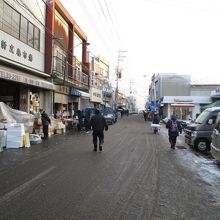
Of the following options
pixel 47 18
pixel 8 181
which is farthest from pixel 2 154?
pixel 47 18

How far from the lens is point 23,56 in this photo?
879 inches

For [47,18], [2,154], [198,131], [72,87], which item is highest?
[47,18]

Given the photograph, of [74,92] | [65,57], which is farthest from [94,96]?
[65,57]

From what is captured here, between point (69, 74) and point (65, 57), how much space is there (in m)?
2.02

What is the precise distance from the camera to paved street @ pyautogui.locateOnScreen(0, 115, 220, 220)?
5.74 m

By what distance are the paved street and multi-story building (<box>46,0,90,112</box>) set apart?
55.6ft

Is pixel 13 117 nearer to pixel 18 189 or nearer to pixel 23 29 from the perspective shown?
pixel 23 29

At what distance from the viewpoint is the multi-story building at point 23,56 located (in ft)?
63.4

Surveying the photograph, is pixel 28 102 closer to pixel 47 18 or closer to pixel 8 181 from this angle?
pixel 47 18

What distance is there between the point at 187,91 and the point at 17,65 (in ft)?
164

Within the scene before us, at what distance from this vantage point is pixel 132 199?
21.7 feet

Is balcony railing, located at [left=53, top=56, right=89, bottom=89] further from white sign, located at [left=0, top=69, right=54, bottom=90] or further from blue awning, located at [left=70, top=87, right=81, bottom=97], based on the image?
white sign, located at [left=0, top=69, right=54, bottom=90]

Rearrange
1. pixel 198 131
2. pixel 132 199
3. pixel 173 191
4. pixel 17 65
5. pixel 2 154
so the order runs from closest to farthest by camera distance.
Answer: pixel 132 199
pixel 173 191
pixel 2 154
pixel 198 131
pixel 17 65

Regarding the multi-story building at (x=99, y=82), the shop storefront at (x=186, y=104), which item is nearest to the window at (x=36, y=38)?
the multi-story building at (x=99, y=82)
